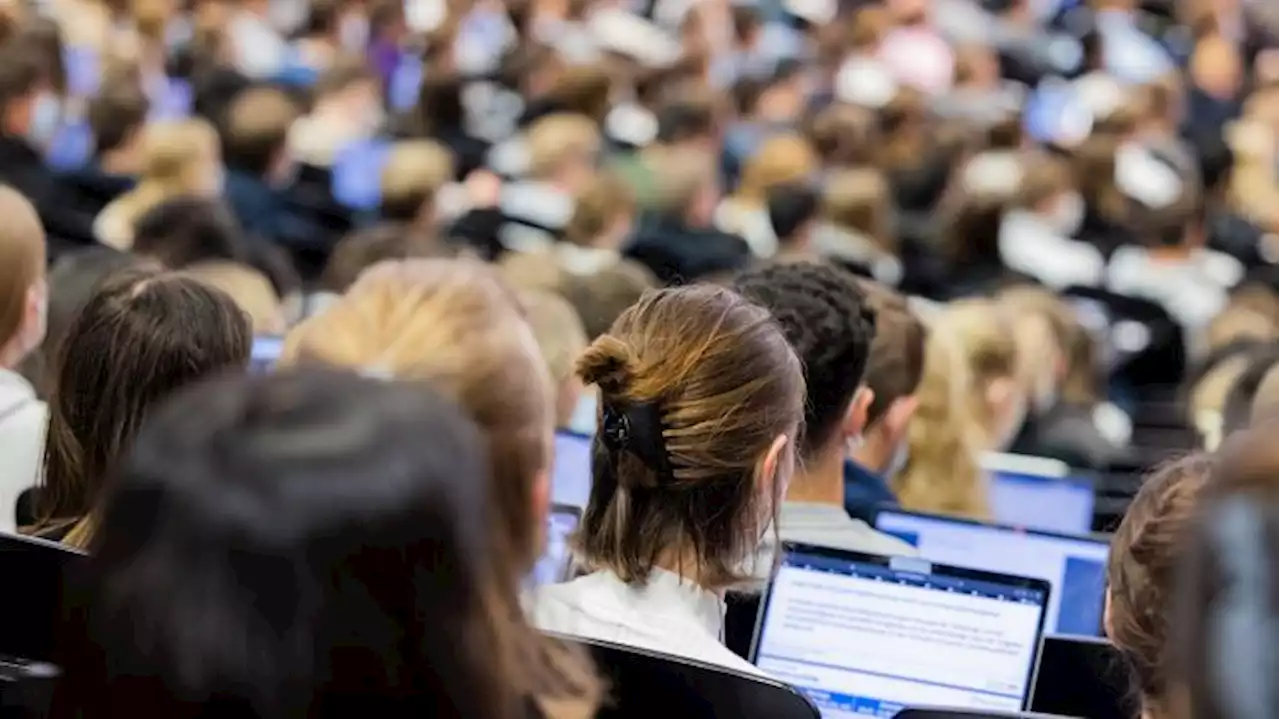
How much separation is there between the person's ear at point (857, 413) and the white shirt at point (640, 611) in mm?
702

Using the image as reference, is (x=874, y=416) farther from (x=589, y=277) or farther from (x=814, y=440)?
(x=589, y=277)

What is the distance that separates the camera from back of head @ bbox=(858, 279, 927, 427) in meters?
3.23

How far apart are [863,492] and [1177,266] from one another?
13.7 ft

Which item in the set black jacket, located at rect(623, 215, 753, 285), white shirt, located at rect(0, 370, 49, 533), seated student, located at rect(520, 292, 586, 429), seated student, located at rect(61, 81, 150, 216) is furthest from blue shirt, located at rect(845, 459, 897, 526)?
seated student, located at rect(61, 81, 150, 216)

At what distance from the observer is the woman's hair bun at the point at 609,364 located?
2203 mm

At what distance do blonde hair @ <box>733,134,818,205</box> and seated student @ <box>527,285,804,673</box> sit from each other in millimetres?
4968

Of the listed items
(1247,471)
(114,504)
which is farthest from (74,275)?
(1247,471)

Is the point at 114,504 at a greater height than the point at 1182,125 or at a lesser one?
greater

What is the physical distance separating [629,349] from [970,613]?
1.86 feet

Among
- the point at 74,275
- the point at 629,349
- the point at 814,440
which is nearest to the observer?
the point at 629,349

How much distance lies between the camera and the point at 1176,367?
6.52 metres

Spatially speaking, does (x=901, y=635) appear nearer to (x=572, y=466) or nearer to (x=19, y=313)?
(x=572, y=466)

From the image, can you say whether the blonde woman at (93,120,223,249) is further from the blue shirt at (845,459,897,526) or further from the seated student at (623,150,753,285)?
the blue shirt at (845,459,897,526)

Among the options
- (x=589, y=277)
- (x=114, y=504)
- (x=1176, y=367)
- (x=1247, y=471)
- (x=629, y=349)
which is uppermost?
(x=1247, y=471)
